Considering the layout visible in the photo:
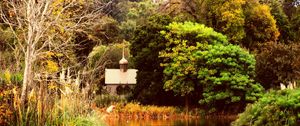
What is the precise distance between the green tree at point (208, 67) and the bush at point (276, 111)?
41.5 ft

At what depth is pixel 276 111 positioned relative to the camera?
12992mm

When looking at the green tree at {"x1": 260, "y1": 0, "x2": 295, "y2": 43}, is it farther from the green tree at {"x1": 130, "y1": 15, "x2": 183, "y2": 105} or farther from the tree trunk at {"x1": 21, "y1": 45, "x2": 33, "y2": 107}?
the tree trunk at {"x1": 21, "y1": 45, "x2": 33, "y2": 107}

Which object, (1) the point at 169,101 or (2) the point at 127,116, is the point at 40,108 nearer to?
(2) the point at 127,116

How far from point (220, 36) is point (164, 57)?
348 centimetres

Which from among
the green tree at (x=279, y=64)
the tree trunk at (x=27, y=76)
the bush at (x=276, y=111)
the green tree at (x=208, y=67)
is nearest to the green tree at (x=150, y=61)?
the green tree at (x=208, y=67)

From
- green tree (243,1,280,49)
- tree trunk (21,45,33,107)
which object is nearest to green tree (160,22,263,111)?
green tree (243,1,280,49)

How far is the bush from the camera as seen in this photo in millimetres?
12652

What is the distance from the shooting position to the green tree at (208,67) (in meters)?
27.2

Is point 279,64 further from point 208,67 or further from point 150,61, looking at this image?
point 150,61

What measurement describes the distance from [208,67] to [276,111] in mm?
15459

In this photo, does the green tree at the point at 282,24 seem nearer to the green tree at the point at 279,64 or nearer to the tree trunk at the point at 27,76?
the green tree at the point at 279,64

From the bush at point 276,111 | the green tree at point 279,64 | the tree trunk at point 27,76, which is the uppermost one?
the green tree at point 279,64

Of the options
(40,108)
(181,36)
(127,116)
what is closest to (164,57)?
(181,36)

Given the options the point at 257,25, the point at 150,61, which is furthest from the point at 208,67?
the point at 257,25
